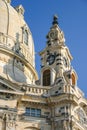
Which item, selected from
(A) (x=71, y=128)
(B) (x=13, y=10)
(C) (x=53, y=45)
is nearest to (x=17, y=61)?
(C) (x=53, y=45)

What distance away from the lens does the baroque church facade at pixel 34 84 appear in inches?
1629

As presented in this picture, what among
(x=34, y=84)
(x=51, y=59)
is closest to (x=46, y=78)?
(x=34, y=84)

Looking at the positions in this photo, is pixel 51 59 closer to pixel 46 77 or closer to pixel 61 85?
pixel 46 77

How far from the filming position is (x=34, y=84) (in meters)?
47.2

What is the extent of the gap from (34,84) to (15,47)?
594 cm

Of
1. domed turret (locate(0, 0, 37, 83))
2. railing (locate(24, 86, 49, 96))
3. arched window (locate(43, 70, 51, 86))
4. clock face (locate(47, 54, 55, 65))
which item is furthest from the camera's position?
domed turret (locate(0, 0, 37, 83))

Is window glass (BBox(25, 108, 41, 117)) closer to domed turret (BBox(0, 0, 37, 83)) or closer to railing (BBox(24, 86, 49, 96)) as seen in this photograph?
railing (BBox(24, 86, 49, 96))

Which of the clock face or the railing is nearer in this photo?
the railing

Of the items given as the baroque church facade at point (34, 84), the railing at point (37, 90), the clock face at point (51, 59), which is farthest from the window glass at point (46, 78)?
the railing at point (37, 90)

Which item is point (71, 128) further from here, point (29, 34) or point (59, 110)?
point (29, 34)

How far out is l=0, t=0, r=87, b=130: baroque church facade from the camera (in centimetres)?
4138

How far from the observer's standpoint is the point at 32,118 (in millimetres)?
42031

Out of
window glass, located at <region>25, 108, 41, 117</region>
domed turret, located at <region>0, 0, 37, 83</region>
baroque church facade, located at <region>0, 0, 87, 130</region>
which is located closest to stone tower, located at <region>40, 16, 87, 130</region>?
baroque church facade, located at <region>0, 0, 87, 130</region>

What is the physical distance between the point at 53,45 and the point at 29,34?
23.6 ft
